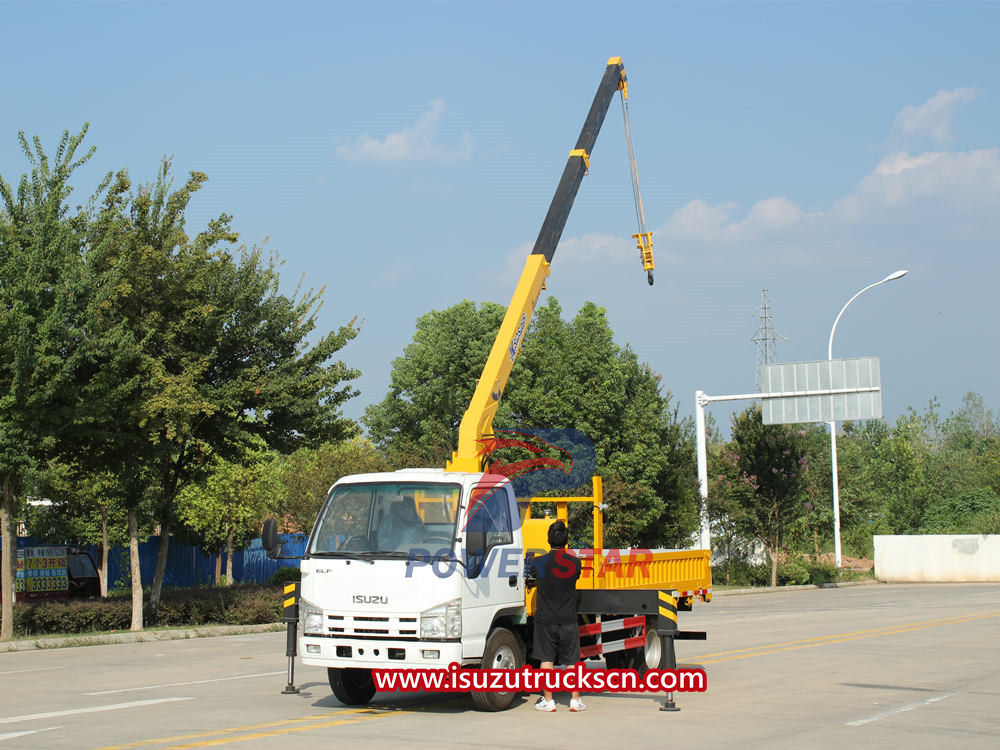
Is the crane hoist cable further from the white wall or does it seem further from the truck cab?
the white wall

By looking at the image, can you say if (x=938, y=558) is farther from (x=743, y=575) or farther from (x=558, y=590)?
(x=558, y=590)

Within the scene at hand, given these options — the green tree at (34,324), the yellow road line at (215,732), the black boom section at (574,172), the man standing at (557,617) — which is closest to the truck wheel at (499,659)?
the man standing at (557,617)

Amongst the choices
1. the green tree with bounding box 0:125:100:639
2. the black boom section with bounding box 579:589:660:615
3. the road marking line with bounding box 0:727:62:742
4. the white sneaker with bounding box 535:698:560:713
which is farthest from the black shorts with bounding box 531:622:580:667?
the green tree with bounding box 0:125:100:639

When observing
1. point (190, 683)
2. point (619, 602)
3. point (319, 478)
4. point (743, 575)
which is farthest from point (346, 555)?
point (743, 575)

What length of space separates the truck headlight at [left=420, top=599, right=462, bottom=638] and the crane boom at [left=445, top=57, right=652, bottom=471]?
126 inches

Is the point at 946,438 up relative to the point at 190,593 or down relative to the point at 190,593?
up

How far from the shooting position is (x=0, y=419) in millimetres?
20000

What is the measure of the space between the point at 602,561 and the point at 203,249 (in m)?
14.3

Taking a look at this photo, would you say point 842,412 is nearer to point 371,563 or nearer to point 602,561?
point 602,561

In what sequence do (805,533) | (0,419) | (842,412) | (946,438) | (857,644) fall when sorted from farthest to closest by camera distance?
(946,438) < (805,533) < (842,412) < (0,419) < (857,644)

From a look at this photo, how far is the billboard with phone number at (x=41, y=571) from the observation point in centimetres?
2761

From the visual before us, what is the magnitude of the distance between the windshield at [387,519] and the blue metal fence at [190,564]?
25.1m

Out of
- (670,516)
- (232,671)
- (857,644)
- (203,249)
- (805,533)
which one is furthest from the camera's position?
(805,533)

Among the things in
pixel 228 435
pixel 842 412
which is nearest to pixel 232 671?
pixel 228 435
